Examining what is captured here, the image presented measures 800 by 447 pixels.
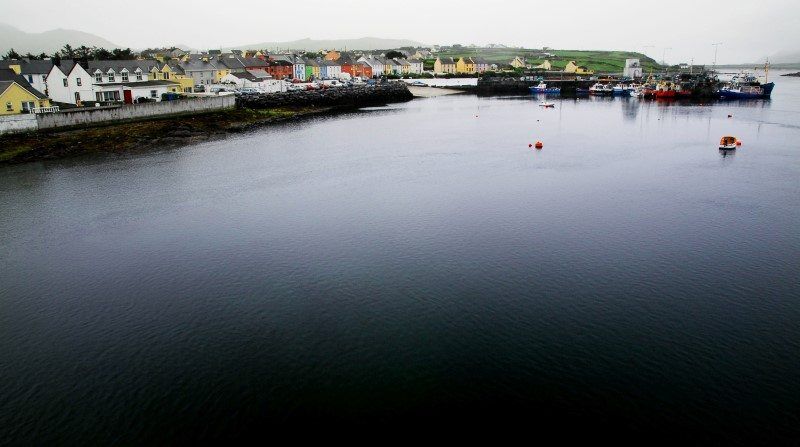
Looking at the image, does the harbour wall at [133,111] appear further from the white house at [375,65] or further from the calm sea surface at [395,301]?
the white house at [375,65]

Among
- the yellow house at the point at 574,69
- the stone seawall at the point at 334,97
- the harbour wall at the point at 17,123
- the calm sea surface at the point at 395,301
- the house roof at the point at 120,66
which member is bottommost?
the calm sea surface at the point at 395,301

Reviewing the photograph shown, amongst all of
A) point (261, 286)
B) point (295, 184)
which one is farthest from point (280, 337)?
point (295, 184)

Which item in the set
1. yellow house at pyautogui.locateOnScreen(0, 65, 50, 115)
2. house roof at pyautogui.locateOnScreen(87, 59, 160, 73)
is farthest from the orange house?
yellow house at pyautogui.locateOnScreen(0, 65, 50, 115)

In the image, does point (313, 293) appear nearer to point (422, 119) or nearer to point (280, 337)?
point (280, 337)

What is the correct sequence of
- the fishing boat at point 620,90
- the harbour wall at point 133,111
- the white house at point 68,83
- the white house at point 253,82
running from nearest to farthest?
the harbour wall at point 133,111
the white house at point 68,83
the white house at point 253,82
the fishing boat at point 620,90

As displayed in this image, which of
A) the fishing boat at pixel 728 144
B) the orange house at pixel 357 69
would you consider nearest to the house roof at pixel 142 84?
the fishing boat at pixel 728 144

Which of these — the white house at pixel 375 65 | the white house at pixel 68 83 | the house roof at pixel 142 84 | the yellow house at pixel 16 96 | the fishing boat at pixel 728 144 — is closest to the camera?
the yellow house at pixel 16 96
